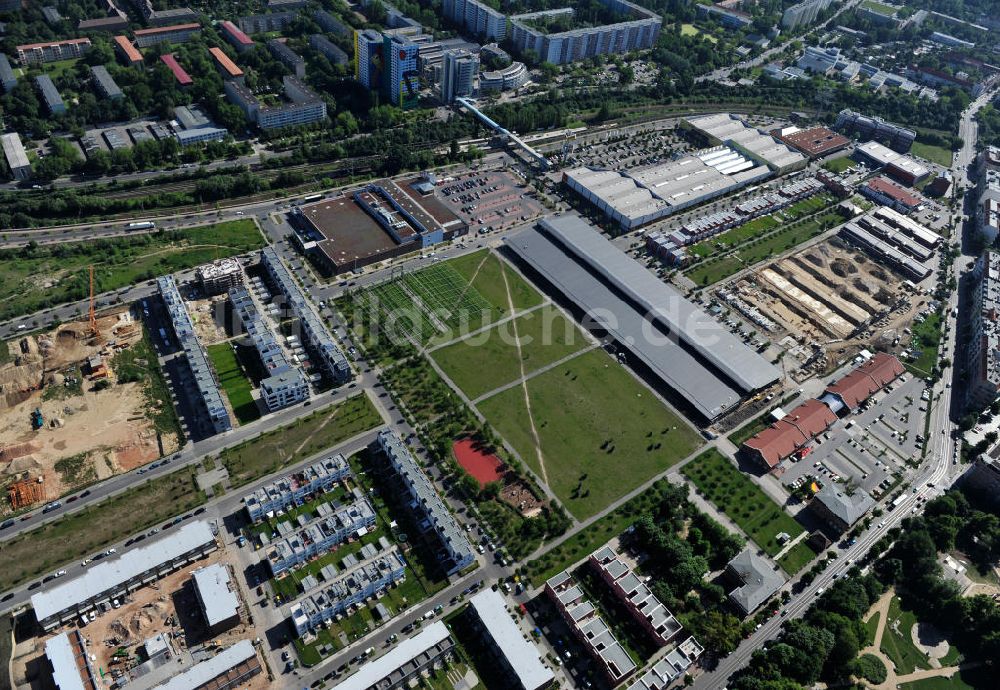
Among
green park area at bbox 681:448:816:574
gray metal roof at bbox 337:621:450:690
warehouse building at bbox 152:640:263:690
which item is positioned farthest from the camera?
green park area at bbox 681:448:816:574

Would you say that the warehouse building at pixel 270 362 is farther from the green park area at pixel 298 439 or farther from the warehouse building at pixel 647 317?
the warehouse building at pixel 647 317

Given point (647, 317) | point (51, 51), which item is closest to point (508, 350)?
point (647, 317)

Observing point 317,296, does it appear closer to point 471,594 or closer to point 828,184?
point 471,594

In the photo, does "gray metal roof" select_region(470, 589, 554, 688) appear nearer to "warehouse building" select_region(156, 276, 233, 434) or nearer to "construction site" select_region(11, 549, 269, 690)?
"construction site" select_region(11, 549, 269, 690)

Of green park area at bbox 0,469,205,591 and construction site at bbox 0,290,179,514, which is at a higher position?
construction site at bbox 0,290,179,514

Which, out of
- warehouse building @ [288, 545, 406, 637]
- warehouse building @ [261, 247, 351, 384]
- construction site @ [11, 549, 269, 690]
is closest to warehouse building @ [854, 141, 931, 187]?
warehouse building @ [261, 247, 351, 384]

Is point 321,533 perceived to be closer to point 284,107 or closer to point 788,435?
point 788,435
